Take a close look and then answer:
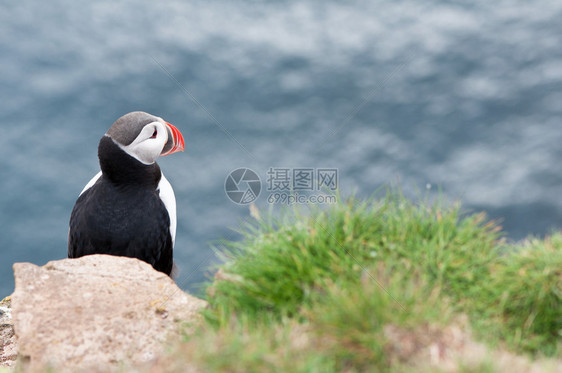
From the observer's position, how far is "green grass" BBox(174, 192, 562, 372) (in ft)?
10.1

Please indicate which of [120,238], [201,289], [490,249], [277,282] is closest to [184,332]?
[201,289]

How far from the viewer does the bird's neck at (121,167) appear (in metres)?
5.51

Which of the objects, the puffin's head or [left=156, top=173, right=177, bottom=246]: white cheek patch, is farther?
[left=156, top=173, right=177, bottom=246]: white cheek patch

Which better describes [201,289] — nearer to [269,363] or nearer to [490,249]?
[269,363]

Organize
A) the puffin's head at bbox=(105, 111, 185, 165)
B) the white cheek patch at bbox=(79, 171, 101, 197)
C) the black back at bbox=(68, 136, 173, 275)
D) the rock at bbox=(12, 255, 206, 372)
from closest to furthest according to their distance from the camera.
Result: the rock at bbox=(12, 255, 206, 372) → the puffin's head at bbox=(105, 111, 185, 165) → the black back at bbox=(68, 136, 173, 275) → the white cheek patch at bbox=(79, 171, 101, 197)

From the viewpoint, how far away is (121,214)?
5.64m

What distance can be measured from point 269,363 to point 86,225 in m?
3.37

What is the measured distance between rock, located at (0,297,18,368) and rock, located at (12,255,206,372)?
71.5 inches

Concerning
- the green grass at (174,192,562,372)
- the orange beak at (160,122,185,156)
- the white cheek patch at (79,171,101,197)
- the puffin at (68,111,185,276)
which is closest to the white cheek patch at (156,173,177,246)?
the puffin at (68,111,185,276)

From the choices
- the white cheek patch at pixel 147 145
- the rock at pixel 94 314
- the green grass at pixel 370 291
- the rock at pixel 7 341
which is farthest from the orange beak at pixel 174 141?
the rock at pixel 7 341

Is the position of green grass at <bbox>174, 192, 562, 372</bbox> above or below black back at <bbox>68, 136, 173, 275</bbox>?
below

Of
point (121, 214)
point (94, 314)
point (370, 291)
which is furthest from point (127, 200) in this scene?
point (370, 291)

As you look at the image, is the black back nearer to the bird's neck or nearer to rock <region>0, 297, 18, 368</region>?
the bird's neck

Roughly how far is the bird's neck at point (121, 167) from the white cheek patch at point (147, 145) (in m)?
0.05
